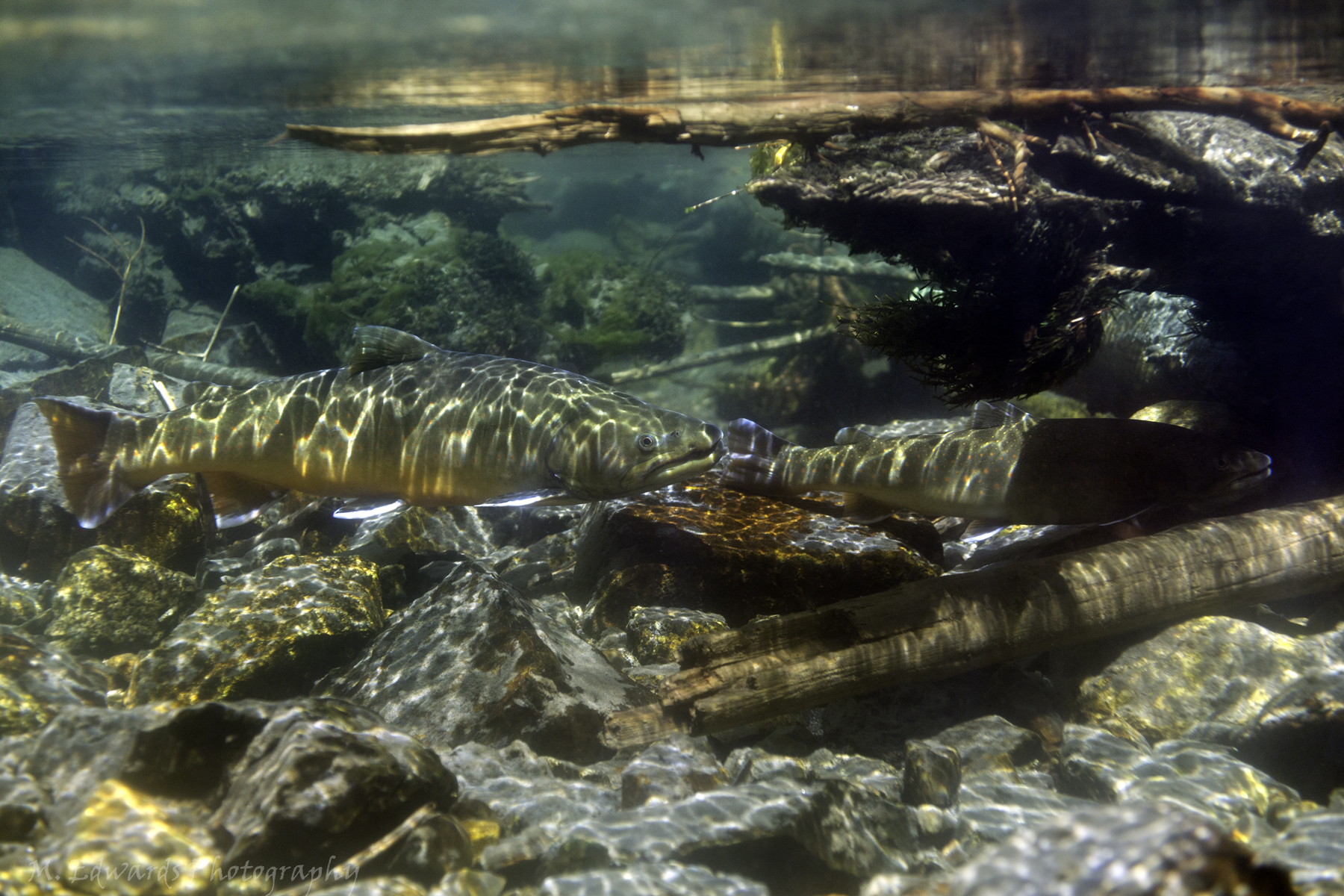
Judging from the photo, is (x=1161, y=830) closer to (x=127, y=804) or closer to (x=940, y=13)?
(x=127, y=804)

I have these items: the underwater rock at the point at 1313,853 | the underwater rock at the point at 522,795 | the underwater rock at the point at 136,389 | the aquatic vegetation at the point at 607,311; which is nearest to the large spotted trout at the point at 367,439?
the underwater rock at the point at 522,795

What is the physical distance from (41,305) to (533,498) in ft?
69.9

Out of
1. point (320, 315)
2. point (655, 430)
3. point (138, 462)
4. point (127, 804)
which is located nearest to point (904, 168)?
point (655, 430)

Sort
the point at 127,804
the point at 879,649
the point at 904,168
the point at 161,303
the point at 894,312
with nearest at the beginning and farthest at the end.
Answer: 1. the point at 127,804
2. the point at 879,649
3. the point at 904,168
4. the point at 894,312
5. the point at 161,303

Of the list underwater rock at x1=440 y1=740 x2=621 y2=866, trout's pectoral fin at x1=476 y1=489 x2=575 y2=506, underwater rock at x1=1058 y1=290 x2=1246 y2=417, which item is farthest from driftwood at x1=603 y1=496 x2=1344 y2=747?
underwater rock at x1=1058 y1=290 x2=1246 y2=417

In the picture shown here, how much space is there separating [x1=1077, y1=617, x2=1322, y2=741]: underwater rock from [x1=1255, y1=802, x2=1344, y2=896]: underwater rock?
1197 mm

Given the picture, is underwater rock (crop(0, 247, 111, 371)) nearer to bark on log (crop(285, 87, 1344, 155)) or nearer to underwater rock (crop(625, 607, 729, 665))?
bark on log (crop(285, 87, 1344, 155))

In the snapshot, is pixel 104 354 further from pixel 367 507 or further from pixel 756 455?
pixel 756 455

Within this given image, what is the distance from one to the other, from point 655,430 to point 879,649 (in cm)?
208

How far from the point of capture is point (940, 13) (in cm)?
768

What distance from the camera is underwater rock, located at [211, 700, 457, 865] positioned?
2.45 metres

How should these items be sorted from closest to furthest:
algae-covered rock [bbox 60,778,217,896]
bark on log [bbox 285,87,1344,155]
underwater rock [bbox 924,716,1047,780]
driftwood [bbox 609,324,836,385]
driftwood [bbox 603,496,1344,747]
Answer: algae-covered rock [bbox 60,778,217,896]
driftwood [bbox 603,496,1344,747]
underwater rock [bbox 924,716,1047,780]
bark on log [bbox 285,87,1344,155]
driftwood [bbox 609,324,836,385]

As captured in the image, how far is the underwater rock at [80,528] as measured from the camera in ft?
19.1

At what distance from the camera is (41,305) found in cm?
1752
